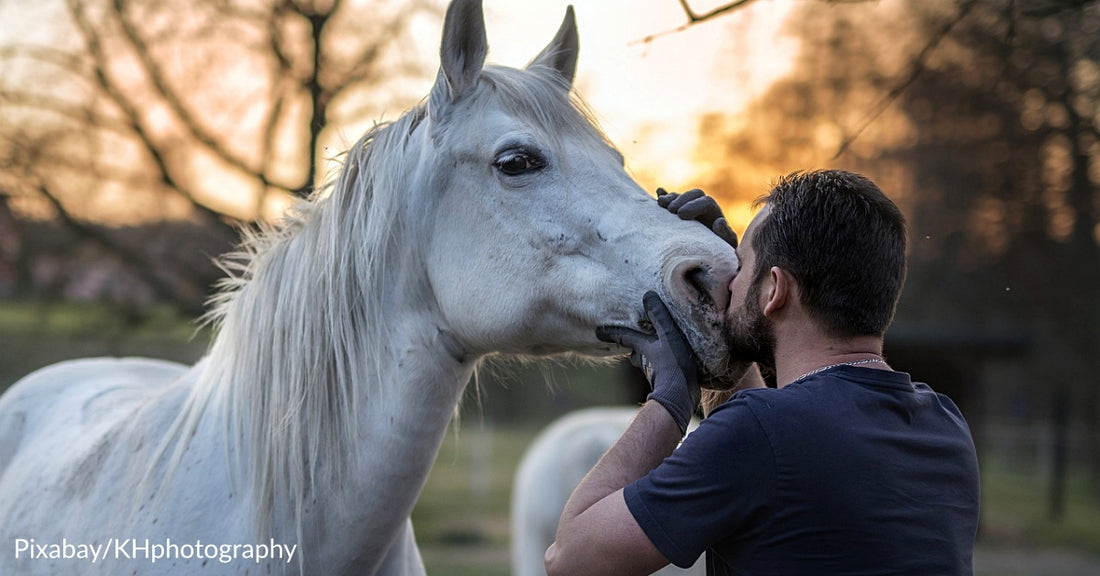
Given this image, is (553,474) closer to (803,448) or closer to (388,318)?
(388,318)

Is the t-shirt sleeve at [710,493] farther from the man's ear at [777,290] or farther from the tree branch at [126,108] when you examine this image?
the tree branch at [126,108]

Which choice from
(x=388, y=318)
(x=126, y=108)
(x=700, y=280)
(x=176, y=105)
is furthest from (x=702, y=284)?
(x=126, y=108)

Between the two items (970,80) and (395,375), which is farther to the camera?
(970,80)

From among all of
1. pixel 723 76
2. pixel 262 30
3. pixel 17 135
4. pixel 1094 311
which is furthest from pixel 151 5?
pixel 1094 311

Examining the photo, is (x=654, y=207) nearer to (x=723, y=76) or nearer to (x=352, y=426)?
(x=352, y=426)

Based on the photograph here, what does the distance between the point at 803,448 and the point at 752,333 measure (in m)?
0.29

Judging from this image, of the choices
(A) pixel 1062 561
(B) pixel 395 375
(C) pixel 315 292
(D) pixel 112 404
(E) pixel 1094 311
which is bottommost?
(A) pixel 1062 561

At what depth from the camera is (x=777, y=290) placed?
1581 mm

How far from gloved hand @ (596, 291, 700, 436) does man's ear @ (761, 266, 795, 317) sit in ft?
0.63

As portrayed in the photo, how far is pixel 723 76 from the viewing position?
4.30 metres

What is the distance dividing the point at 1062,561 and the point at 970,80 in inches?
245

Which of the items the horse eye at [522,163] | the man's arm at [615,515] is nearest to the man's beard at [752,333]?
the man's arm at [615,515]

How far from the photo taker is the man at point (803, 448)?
1445 mm

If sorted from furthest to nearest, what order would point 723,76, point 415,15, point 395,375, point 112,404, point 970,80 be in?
point 415,15 < point 970,80 < point 723,76 < point 112,404 < point 395,375
